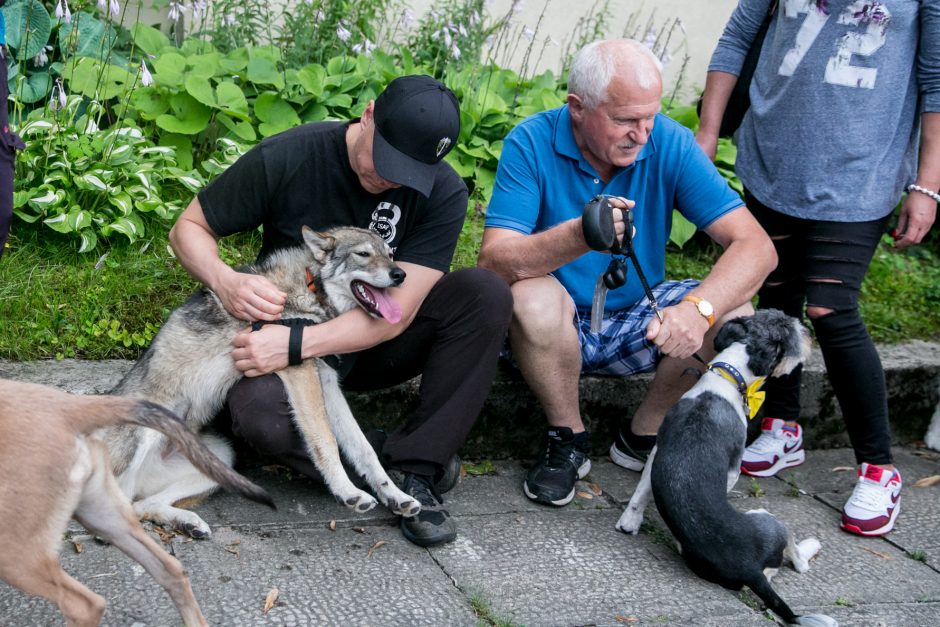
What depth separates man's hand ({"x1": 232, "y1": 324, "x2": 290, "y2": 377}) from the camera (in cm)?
332

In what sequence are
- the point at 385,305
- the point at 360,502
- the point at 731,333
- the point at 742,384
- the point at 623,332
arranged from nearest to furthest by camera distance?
1. the point at 360,502
2. the point at 385,305
3. the point at 742,384
4. the point at 731,333
5. the point at 623,332

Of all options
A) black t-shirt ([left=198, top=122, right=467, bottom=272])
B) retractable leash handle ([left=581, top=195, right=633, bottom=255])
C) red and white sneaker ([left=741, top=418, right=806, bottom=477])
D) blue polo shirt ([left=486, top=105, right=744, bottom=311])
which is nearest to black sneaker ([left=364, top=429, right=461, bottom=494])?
black t-shirt ([left=198, top=122, right=467, bottom=272])

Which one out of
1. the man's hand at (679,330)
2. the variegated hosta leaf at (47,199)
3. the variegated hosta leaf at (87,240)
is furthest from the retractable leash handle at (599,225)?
the variegated hosta leaf at (47,199)

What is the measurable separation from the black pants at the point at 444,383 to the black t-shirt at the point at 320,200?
18 cm

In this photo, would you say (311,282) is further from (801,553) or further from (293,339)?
(801,553)

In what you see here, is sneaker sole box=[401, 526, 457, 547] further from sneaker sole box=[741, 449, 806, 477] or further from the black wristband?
sneaker sole box=[741, 449, 806, 477]

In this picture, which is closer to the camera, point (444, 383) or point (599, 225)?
point (599, 225)

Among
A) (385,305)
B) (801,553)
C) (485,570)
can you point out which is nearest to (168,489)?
(385,305)

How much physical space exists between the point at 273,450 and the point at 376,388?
63cm

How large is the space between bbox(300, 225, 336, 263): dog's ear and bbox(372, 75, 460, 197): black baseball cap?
1.17 ft

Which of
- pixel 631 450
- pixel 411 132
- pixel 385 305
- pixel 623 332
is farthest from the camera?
pixel 631 450

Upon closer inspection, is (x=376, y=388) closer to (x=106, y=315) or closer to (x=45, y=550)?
(x=106, y=315)

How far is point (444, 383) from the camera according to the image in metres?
3.50

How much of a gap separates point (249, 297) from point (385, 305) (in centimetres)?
49
